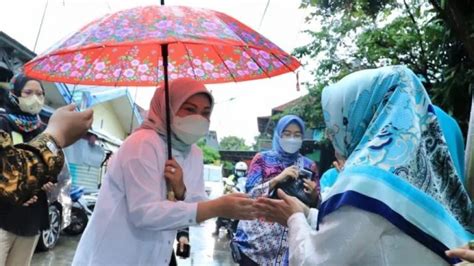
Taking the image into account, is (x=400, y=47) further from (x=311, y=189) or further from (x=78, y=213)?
(x=78, y=213)

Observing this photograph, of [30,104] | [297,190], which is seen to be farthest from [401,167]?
[30,104]

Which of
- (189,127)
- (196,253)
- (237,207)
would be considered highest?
(189,127)

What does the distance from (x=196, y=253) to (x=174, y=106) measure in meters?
6.84

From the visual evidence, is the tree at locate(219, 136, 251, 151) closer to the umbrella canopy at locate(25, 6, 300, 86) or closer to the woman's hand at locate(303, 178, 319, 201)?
the woman's hand at locate(303, 178, 319, 201)

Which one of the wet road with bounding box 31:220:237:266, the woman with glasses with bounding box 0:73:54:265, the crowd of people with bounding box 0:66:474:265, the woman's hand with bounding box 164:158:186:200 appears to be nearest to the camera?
the crowd of people with bounding box 0:66:474:265

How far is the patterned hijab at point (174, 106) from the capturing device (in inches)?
82.9

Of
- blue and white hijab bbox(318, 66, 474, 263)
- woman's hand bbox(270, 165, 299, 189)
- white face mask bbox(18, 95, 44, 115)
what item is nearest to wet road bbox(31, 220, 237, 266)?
woman's hand bbox(270, 165, 299, 189)

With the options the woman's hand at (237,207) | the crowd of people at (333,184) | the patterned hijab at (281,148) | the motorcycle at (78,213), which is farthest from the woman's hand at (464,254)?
the motorcycle at (78,213)

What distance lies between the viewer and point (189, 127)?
213cm

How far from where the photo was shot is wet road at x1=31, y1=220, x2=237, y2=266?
6576 mm

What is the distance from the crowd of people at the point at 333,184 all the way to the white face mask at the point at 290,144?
1.45m

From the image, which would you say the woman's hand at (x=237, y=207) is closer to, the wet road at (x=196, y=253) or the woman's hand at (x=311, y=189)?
the woman's hand at (x=311, y=189)

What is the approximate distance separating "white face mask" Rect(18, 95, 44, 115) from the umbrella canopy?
779 millimetres

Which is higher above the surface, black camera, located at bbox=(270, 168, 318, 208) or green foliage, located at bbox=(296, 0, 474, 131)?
green foliage, located at bbox=(296, 0, 474, 131)
